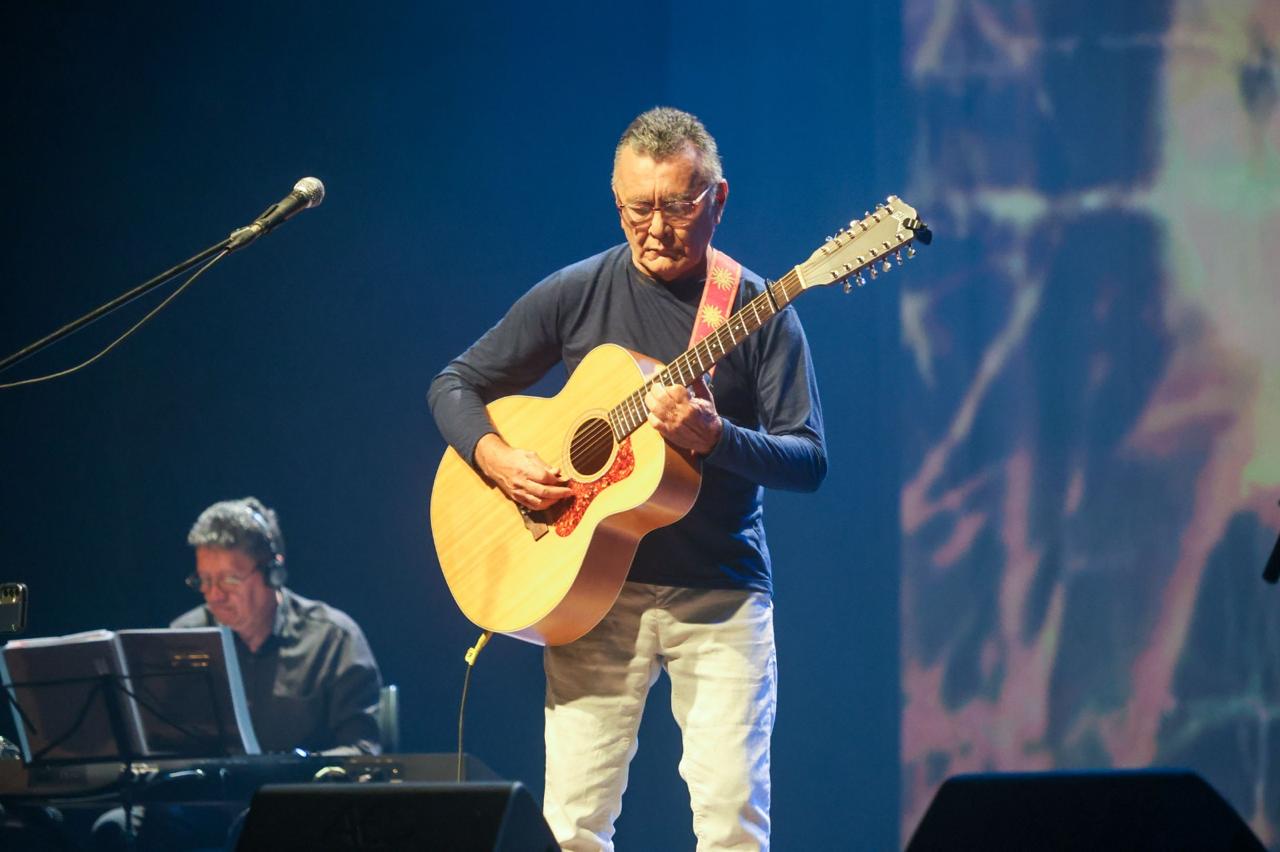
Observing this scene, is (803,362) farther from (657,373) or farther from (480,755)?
(480,755)

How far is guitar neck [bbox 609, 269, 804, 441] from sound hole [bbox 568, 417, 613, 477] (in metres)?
0.08

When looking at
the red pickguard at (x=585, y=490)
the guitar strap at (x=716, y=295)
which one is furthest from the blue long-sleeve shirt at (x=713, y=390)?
the red pickguard at (x=585, y=490)

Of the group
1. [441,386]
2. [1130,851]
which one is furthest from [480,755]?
[1130,851]

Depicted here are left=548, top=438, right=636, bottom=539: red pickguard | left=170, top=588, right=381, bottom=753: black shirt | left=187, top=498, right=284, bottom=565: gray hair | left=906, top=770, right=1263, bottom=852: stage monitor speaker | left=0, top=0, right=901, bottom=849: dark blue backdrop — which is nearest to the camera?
left=906, top=770, right=1263, bottom=852: stage monitor speaker

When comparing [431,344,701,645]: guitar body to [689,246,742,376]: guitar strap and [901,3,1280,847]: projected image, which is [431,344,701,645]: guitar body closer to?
[689,246,742,376]: guitar strap

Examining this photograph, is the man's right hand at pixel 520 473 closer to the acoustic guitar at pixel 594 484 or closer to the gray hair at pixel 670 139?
the acoustic guitar at pixel 594 484

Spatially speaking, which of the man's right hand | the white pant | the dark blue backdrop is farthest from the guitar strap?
the dark blue backdrop

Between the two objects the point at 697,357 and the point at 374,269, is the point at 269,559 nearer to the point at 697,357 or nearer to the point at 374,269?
the point at 374,269

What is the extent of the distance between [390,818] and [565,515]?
4.08 feet

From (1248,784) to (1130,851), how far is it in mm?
2639

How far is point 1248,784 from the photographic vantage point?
437 cm

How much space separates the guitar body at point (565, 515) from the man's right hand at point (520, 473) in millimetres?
35

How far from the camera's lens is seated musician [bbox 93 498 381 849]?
16.1 feet

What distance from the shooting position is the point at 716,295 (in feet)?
10.6
